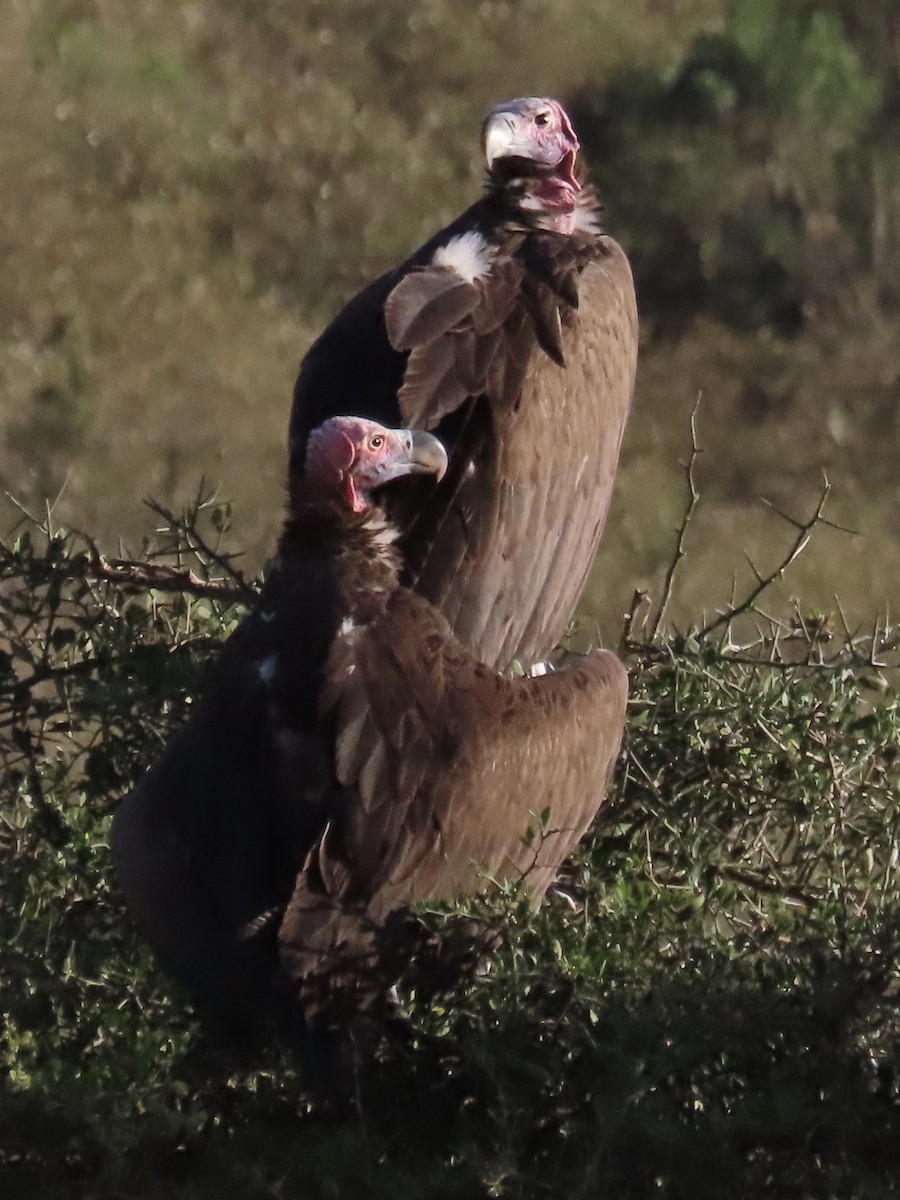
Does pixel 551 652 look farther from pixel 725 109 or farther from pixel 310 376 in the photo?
pixel 725 109

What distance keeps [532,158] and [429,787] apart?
1876mm

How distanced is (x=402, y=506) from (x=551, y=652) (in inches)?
22.7

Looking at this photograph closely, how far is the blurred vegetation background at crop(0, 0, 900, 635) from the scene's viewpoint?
1140 cm

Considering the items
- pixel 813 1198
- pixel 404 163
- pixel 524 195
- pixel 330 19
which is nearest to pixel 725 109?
pixel 404 163

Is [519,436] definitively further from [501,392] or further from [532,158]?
[532,158]

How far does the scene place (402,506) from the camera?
3.93m

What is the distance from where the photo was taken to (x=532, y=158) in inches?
187

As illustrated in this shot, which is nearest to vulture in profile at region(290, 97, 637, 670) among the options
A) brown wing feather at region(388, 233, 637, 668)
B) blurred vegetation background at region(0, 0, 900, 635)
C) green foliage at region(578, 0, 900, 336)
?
brown wing feather at region(388, 233, 637, 668)

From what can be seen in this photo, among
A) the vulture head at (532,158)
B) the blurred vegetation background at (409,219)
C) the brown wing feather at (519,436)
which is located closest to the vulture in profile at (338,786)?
the brown wing feather at (519,436)

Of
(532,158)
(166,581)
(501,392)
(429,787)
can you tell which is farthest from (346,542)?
(532,158)

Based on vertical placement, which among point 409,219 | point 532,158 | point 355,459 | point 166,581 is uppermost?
point 409,219

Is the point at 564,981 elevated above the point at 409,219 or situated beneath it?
situated beneath

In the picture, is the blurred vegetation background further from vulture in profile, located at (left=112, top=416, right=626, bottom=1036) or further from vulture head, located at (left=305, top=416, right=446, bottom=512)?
vulture in profile, located at (left=112, top=416, right=626, bottom=1036)

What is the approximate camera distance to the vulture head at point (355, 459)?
3643 millimetres
